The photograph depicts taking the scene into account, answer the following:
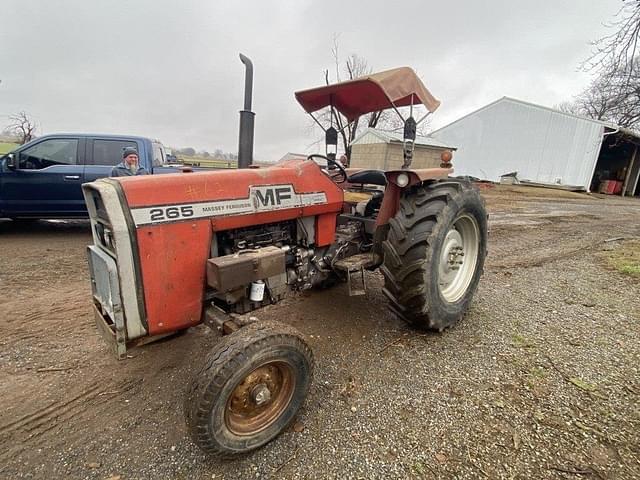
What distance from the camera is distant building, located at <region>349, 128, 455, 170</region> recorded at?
18.7 meters

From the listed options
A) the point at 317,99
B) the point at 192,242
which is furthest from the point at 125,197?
the point at 317,99

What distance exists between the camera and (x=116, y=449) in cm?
164

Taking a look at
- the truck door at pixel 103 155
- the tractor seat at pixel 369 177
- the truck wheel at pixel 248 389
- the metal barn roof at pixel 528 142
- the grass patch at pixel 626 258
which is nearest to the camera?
the truck wheel at pixel 248 389

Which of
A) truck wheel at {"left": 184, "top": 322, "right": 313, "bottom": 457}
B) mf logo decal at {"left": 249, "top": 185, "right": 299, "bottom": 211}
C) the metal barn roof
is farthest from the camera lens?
the metal barn roof

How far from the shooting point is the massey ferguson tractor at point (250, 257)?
1587 mm

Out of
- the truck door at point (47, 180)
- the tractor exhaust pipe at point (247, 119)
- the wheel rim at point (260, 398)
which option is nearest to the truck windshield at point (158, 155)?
the truck door at point (47, 180)

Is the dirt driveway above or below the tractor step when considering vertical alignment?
below

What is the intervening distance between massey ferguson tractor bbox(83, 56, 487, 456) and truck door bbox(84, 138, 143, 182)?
4003 millimetres

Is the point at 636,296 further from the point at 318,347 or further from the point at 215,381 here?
the point at 215,381

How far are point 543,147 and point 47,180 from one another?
2210 centimetres

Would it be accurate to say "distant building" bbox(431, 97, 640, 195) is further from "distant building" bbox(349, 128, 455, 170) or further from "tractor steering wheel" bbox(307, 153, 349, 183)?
"tractor steering wheel" bbox(307, 153, 349, 183)

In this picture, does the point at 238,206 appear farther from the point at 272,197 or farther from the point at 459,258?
the point at 459,258

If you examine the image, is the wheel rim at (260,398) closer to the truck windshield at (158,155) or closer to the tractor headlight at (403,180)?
the tractor headlight at (403,180)

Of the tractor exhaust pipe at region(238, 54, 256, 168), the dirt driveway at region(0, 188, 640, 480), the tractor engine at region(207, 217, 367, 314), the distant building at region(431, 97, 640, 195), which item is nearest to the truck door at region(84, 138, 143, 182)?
the dirt driveway at region(0, 188, 640, 480)
